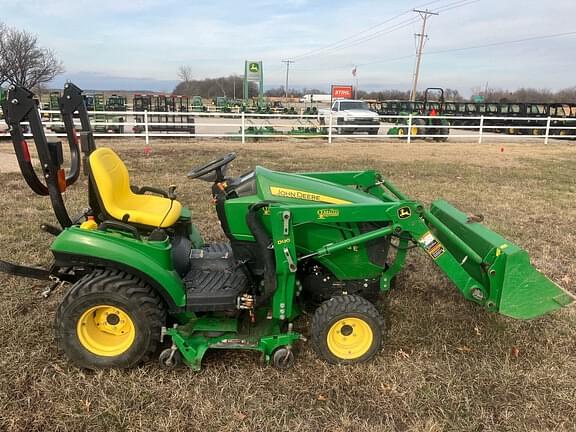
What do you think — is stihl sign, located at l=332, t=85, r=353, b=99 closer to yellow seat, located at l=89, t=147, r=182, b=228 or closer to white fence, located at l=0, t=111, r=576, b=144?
white fence, located at l=0, t=111, r=576, b=144

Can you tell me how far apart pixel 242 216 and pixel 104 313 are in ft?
3.21

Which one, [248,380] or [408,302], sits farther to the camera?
[408,302]

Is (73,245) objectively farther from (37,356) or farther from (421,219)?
(421,219)

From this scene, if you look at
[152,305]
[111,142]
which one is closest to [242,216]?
[152,305]

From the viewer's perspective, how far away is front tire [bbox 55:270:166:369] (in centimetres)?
264

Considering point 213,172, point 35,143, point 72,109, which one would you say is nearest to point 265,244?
point 213,172

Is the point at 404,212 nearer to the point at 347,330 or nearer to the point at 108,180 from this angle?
the point at 347,330

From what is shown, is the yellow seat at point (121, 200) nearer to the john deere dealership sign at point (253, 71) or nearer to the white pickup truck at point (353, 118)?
the white pickup truck at point (353, 118)

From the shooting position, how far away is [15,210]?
5949 millimetres

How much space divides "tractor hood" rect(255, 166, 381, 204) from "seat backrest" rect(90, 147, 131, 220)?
35.2 inches

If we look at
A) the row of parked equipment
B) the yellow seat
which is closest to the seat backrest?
the yellow seat

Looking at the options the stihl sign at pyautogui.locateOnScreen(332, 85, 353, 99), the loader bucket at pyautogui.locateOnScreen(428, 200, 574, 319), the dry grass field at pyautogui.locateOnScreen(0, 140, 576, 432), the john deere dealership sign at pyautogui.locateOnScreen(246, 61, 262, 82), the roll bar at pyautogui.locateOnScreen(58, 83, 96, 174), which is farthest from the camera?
the stihl sign at pyautogui.locateOnScreen(332, 85, 353, 99)

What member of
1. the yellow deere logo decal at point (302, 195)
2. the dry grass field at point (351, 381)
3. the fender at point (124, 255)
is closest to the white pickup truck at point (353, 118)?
the dry grass field at point (351, 381)

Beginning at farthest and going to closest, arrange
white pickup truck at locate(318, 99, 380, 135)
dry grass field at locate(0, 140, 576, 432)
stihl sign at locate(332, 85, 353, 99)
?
stihl sign at locate(332, 85, 353, 99)
white pickup truck at locate(318, 99, 380, 135)
dry grass field at locate(0, 140, 576, 432)
